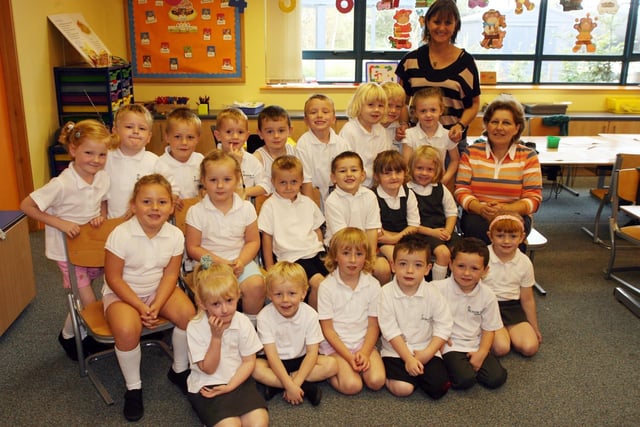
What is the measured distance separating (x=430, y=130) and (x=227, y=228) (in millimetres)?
1415

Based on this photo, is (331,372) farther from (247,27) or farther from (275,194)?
(247,27)

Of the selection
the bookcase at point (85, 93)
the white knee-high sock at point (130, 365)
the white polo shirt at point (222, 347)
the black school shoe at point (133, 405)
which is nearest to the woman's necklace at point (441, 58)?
the white polo shirt at point (222, 347)

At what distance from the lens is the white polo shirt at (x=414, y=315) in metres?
2.63

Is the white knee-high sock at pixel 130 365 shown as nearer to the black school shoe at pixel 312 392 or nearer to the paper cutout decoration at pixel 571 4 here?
the black school shoe at pixel 312 392

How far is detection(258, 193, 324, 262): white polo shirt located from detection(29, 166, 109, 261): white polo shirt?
0.81 m

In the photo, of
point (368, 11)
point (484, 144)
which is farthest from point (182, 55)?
point (484, 144)

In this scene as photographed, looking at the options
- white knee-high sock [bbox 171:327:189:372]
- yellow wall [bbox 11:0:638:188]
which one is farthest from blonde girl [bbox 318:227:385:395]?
yellow wall [bbox 11:0:638:188]

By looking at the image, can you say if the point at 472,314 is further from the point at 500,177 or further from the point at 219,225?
the point at 219,225

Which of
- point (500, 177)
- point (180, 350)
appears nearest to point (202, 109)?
point (500, 177)

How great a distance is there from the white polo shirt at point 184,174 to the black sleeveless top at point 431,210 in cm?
122

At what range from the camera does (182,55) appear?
20.1 ft

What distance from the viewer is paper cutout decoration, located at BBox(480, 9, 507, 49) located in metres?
6.41

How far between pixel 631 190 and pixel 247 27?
4069 millimetres

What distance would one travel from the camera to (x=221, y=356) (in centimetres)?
231
